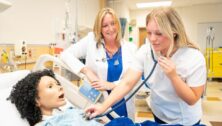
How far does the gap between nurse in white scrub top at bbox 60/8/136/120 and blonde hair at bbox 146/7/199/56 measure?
661 millimetres

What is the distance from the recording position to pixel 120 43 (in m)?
1.82

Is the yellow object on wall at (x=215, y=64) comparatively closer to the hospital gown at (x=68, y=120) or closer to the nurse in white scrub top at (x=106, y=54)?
the nurse in white scrub top at (x=106, y=54)

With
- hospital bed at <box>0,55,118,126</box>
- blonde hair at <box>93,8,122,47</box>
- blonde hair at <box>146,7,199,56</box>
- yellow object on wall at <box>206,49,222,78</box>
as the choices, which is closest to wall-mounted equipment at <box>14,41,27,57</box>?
hospital bed at <box>0,55,118,126</box>

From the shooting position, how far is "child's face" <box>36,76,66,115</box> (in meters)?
1.26

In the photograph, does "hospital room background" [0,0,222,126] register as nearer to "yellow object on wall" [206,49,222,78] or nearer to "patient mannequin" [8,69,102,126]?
"patient mannequin" [8,69,102,126]

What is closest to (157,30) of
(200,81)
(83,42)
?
(200,81)

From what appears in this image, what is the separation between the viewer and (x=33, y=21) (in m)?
2.39

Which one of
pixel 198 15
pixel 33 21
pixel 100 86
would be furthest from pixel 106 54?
pixel 198 15

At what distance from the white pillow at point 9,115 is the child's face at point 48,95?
123 mm

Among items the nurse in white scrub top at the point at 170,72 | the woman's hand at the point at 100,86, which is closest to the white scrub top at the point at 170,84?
the nurse in white scrub top at the point at 170,72

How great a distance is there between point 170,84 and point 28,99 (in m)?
0.77

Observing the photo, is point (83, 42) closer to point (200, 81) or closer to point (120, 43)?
point (120, 43)

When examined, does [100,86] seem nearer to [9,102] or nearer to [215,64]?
[9,102]

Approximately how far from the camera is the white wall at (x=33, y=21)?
6.56ft
